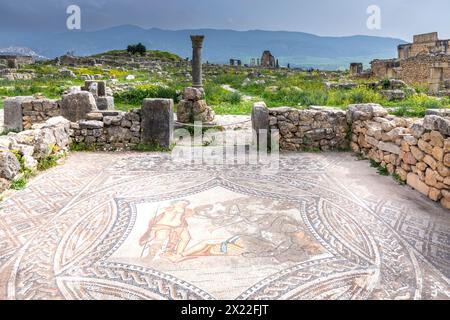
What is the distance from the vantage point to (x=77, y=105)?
1023 cm

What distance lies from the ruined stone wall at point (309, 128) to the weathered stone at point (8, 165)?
507cm

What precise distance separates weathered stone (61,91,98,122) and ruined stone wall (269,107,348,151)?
499 centimetres

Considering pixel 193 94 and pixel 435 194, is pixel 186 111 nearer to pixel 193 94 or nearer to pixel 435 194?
pixel 193 94

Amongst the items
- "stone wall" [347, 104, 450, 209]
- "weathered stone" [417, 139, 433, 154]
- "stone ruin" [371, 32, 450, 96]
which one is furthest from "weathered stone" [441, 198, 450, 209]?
"stone ruin" [371, 32, 450, 96]

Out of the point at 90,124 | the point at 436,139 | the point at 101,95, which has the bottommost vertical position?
the point at 436,139

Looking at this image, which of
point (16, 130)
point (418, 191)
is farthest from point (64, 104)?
Answer: point (418, 191)

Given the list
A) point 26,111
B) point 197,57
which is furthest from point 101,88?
point 197,57

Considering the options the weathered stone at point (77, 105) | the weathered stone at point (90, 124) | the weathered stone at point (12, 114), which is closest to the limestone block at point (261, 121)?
the weathered stone at point (90, 124)

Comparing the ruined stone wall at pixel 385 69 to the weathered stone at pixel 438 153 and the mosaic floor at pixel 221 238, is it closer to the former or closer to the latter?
the mosaic floor at pixel 221 238

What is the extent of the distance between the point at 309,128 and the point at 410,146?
2.69 m

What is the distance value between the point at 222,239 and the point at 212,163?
10.8ft

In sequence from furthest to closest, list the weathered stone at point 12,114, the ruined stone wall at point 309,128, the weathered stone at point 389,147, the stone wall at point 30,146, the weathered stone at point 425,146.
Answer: the weathered stone at point 12,114 → the ruined stone wall at point 309,128 → the weathered stone at point 389,147 → the stone wall at point 30,146 → the weathered stone at point 425,146

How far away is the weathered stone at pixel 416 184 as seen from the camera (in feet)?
18.0
